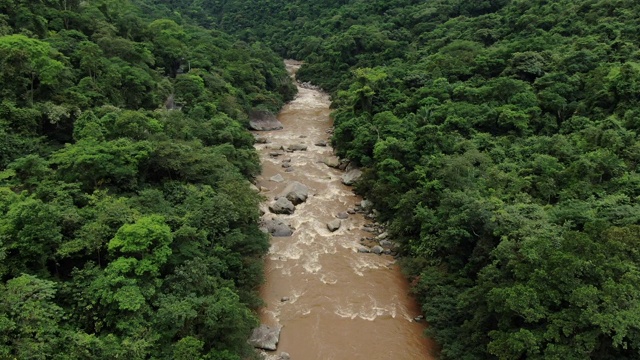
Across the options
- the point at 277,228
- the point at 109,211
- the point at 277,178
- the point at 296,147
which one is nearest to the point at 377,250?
the point at 277,228

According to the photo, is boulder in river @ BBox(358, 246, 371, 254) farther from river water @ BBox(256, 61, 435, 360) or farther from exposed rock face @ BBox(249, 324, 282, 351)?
exposed rock face @ BBox(249, 324, 282, 351)

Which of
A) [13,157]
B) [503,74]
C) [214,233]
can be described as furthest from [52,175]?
[503,74]

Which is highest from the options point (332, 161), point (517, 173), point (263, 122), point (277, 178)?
point (517, 173)

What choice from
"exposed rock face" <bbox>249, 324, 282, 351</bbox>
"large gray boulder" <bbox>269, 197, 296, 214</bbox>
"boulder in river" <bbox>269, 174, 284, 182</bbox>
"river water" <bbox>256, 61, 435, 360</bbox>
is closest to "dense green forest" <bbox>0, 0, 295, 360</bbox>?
"exposed rock face" <bbox>249, 324, 282, 351</bbox>

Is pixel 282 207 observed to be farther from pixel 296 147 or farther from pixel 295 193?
pixel 296 147

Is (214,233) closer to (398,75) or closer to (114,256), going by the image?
(114,256)

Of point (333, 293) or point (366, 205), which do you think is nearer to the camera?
point (333, 293)
